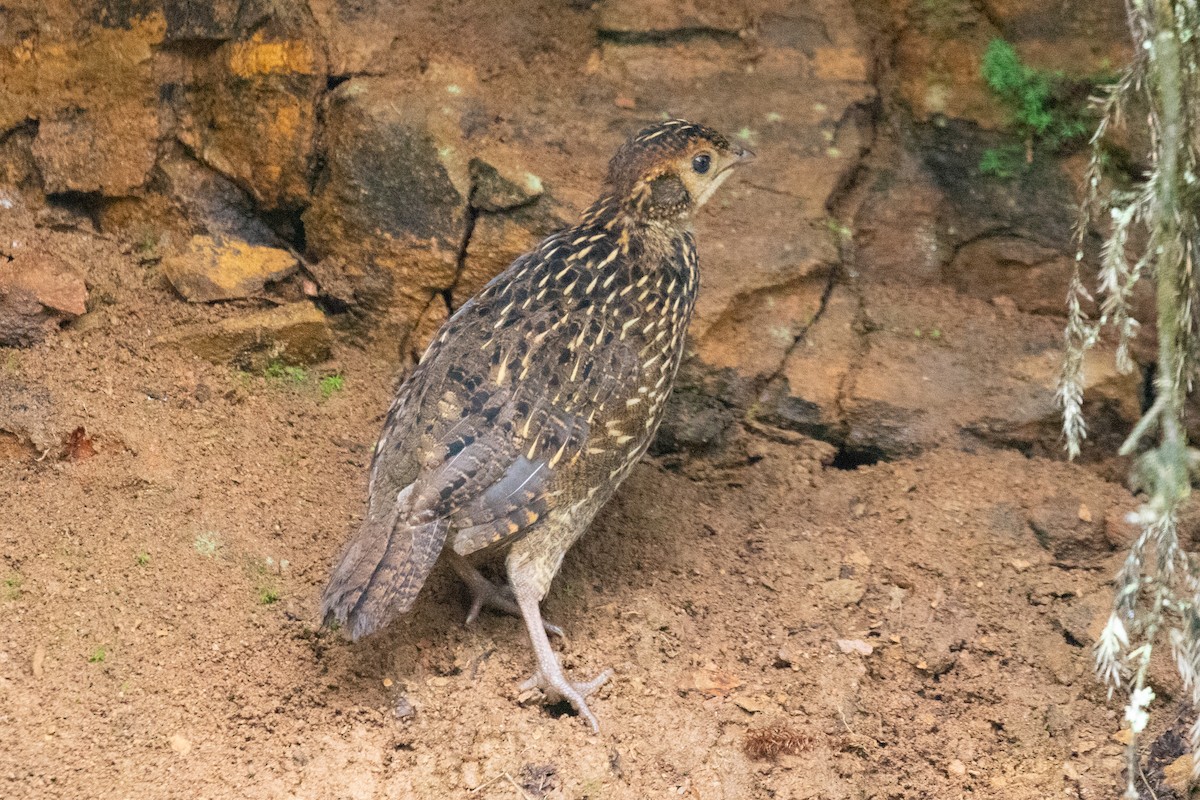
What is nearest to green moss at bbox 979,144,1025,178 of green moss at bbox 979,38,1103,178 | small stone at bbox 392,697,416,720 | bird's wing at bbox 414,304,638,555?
green moss at bbox 979,38,1103,178

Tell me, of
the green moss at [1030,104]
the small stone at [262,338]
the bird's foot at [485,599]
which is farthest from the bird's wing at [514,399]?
the green moss at [1030,104]

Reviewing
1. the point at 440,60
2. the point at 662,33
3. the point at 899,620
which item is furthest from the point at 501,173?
the point at 899,620

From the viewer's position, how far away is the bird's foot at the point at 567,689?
14.8 feet

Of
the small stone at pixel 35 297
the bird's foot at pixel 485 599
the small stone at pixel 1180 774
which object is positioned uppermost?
the small stone at pixel 35 297

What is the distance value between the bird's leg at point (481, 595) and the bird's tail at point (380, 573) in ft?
1.85

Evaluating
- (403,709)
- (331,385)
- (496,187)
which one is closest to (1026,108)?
(496,187)

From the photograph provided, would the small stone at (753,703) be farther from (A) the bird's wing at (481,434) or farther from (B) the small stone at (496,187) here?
(B) the small stone at (496,187)

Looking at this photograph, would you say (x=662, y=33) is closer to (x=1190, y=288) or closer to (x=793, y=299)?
(x=793, y=299)

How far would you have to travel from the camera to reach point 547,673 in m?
4.58

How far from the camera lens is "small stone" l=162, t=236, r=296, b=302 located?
5770 mm

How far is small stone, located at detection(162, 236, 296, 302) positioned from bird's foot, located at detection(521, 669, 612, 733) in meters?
2.56

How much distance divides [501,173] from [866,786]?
3.39 m

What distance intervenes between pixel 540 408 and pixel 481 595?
961 millimetres

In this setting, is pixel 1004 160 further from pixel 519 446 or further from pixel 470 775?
pixel 470 775
